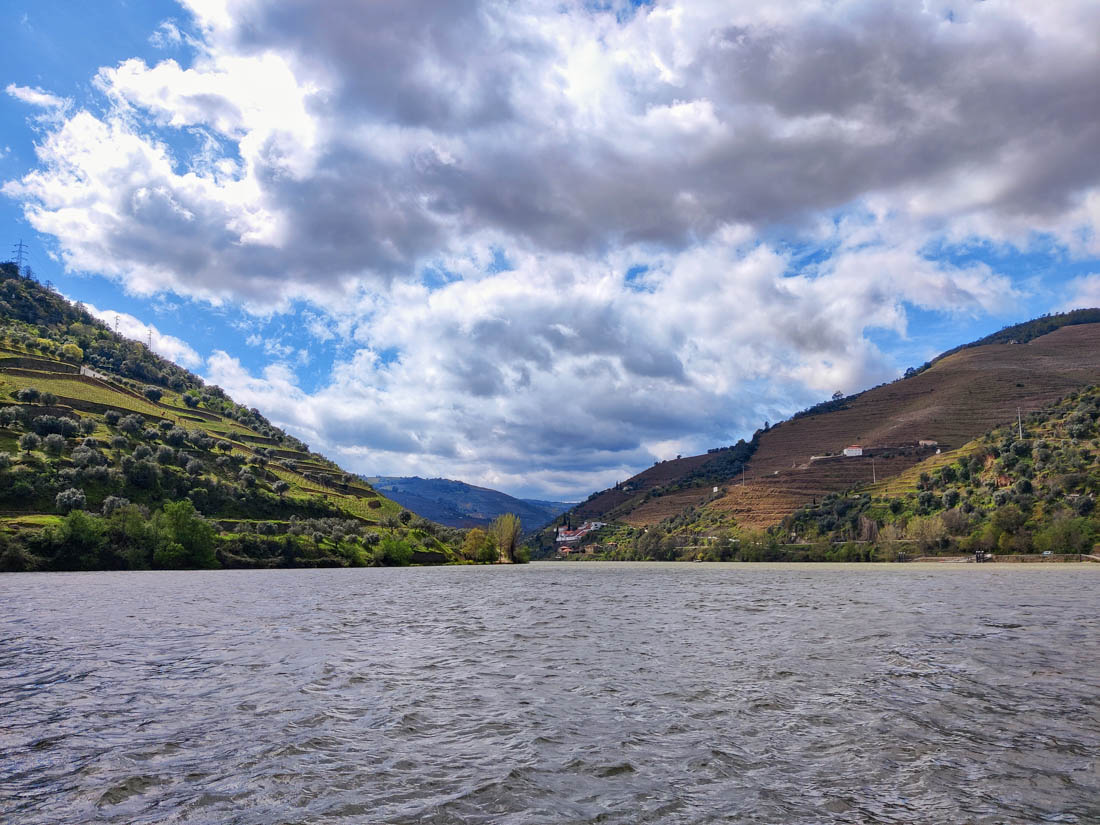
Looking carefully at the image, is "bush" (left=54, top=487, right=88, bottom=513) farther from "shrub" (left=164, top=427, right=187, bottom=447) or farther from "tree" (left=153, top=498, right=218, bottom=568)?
"shrub" (left=164, top=427, right=187, bottom=447)

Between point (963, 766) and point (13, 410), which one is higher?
point (13, 410)

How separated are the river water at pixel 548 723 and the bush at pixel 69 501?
85.4 m

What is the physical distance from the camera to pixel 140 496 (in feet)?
438

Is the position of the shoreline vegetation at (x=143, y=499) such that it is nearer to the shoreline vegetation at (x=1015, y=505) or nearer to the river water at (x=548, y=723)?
the river water at (x=548, y=723)

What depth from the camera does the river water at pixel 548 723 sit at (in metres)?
12.8

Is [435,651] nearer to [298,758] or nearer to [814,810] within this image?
[298,758]

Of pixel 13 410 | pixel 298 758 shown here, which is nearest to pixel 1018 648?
pixel 298 758

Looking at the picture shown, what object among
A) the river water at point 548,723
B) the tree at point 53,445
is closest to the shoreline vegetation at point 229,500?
the tree at point 53,445

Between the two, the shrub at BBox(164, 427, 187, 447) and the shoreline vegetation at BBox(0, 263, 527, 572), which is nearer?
the shoreline vegetation at BBox(0, 263, 527, 572)

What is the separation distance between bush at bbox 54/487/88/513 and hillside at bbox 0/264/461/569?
193 mm

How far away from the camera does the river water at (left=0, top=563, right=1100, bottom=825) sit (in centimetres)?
1275

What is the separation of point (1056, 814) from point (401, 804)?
11.2m

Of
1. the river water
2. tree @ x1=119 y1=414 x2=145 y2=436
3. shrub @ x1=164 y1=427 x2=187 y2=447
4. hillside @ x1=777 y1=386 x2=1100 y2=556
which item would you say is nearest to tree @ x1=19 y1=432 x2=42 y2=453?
tree @ x1=119 y1=414 x2=145 y2=436

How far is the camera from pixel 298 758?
→ 15.7 m
